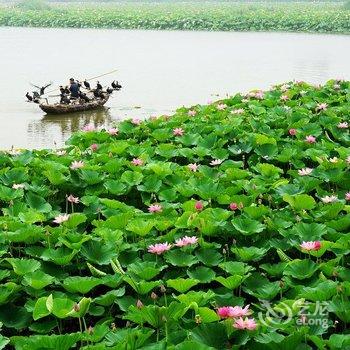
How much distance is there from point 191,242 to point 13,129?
25.5 feet

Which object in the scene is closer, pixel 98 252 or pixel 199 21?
pixel 98 252

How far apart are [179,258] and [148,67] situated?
14.9 metres

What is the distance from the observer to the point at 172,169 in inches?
145

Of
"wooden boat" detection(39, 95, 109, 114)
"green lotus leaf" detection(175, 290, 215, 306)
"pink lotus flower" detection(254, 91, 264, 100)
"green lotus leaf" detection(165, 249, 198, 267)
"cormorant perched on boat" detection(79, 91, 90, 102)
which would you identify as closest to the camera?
"green lotus leaf" detection(175, 290, 215, 306)

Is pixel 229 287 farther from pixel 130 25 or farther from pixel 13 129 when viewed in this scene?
pixel 130 25

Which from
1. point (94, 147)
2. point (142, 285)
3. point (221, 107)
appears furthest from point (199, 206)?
point (221, 107)

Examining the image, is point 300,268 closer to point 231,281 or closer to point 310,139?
point 231,281

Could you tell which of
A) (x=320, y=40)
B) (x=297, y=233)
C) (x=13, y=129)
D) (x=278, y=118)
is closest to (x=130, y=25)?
(x=320, y=40)

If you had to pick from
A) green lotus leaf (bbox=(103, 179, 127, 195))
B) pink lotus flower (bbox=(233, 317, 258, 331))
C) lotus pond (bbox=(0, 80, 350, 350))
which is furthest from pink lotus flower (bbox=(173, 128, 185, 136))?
pink lotus flower (bbox=(233, 317, 258, 331))

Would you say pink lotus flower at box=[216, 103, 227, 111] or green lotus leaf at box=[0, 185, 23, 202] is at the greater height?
green lotus leaf at box=[0, 185, 23, 202]

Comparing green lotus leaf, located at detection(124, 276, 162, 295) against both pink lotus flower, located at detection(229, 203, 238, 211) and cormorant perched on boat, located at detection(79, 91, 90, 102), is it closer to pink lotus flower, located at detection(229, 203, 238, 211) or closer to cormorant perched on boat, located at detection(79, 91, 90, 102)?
pink lotus flower, located at detection(229, 203, 238, 211)

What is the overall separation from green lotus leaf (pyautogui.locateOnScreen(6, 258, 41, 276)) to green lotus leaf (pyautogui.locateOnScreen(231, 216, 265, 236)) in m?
0.80

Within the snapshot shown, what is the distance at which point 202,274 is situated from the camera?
2.45 metres

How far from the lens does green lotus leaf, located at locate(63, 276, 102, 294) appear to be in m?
2.26
